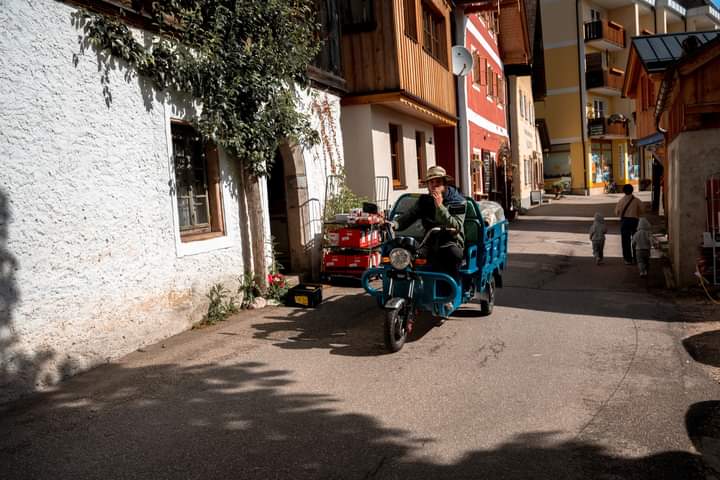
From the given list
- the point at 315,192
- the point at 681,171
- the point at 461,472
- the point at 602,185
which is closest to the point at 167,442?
the point at 461,472

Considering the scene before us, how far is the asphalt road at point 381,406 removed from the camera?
367 cm

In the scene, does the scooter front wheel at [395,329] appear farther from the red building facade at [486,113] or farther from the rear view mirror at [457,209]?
the red building facade at [486,113]

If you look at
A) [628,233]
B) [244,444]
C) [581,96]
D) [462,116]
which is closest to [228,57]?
[244,444]

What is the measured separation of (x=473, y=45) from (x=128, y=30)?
50.9 ft

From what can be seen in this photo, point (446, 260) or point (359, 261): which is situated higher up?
point (446, 260)

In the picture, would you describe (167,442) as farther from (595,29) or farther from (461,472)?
(595,29)

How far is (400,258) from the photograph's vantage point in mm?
6160

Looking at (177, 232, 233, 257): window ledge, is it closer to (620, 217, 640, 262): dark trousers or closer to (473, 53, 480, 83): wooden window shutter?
(620, 217, 640, 262): dark trousers

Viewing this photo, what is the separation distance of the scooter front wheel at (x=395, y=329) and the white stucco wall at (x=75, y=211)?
255 centimetres

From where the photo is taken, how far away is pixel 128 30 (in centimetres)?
639

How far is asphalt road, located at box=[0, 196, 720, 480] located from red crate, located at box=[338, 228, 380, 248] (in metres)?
2.58

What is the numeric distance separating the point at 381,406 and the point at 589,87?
40.9m

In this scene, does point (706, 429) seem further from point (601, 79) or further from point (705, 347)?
point (601, 79)

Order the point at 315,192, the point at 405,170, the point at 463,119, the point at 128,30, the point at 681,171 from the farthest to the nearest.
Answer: the point at 463,119, the point at 405,170, the point at 315,192, the point at 681,171, the point at 128,30
